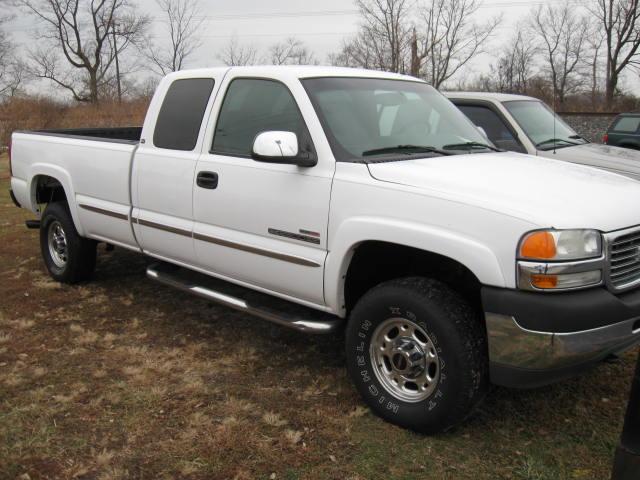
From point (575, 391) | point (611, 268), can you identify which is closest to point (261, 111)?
point (611, 268)

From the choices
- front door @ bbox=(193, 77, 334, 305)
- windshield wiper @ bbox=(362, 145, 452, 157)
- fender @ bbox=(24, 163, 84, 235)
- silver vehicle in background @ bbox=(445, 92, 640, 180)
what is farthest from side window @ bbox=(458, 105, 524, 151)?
fender @ bbox=(24, 163, 84, 235)

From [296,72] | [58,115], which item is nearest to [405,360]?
[296,72]

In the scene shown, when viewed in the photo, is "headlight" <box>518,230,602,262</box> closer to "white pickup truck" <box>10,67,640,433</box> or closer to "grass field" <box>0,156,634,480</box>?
"white pickup truck" <box>10,67,640,433</box>

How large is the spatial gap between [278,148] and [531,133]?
15.2 feet

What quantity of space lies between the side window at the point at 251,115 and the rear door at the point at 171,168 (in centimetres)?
18

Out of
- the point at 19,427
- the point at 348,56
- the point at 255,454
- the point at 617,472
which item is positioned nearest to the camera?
the point at 617,472

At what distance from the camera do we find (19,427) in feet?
10.9

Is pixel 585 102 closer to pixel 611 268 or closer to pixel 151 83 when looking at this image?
pixel 151 83

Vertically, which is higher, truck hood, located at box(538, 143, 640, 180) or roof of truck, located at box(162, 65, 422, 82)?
roof of truck, located at box(162, 65, 422, 82)

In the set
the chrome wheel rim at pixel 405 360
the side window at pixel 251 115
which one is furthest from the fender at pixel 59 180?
the chrome wheel rim at pixel 405 360

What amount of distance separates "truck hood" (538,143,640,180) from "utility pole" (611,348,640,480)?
14.7 ft

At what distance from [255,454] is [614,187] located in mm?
2377

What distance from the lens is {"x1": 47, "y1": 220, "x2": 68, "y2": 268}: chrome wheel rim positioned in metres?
5.87

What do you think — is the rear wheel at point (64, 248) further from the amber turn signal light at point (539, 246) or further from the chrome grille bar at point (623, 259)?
the chrome grille bar at point (623, 259)
